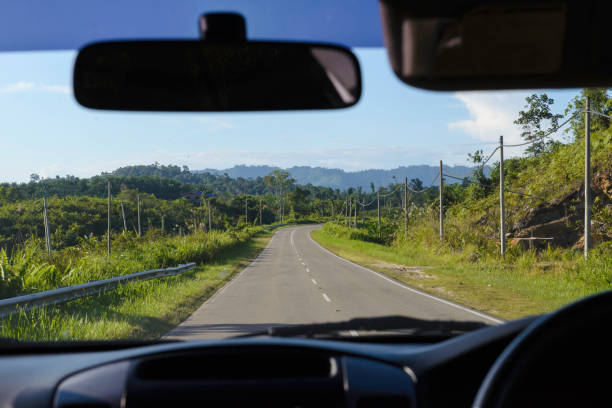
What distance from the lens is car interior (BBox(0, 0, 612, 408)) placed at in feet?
5.58

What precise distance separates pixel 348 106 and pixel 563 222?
1007 inches

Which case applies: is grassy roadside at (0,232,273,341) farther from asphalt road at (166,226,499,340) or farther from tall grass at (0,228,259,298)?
tall grass at (0,228,259,298)

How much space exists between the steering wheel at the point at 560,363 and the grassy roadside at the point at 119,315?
5.49 meters

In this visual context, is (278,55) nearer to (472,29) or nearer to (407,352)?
(472,29)

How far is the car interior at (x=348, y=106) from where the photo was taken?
5.58ft

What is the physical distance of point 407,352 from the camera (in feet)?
7.74

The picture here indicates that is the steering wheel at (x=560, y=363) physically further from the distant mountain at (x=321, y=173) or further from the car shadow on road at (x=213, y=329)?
the car shadow on road at (x=213, y=329)

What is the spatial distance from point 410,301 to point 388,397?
31.1 feet

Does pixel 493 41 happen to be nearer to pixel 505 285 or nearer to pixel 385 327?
pixel 385 327

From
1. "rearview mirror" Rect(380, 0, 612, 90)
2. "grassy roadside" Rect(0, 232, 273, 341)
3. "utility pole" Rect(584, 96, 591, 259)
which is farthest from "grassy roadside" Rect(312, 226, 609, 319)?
"rearview mirror" Rect(380, 0, 612, 90)

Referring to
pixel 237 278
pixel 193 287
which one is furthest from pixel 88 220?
pixel 193 287

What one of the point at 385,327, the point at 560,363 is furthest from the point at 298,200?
the point at 560,363

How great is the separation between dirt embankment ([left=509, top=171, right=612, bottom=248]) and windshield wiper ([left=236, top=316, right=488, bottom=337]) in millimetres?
21547

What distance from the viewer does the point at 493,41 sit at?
1806 millimetres
